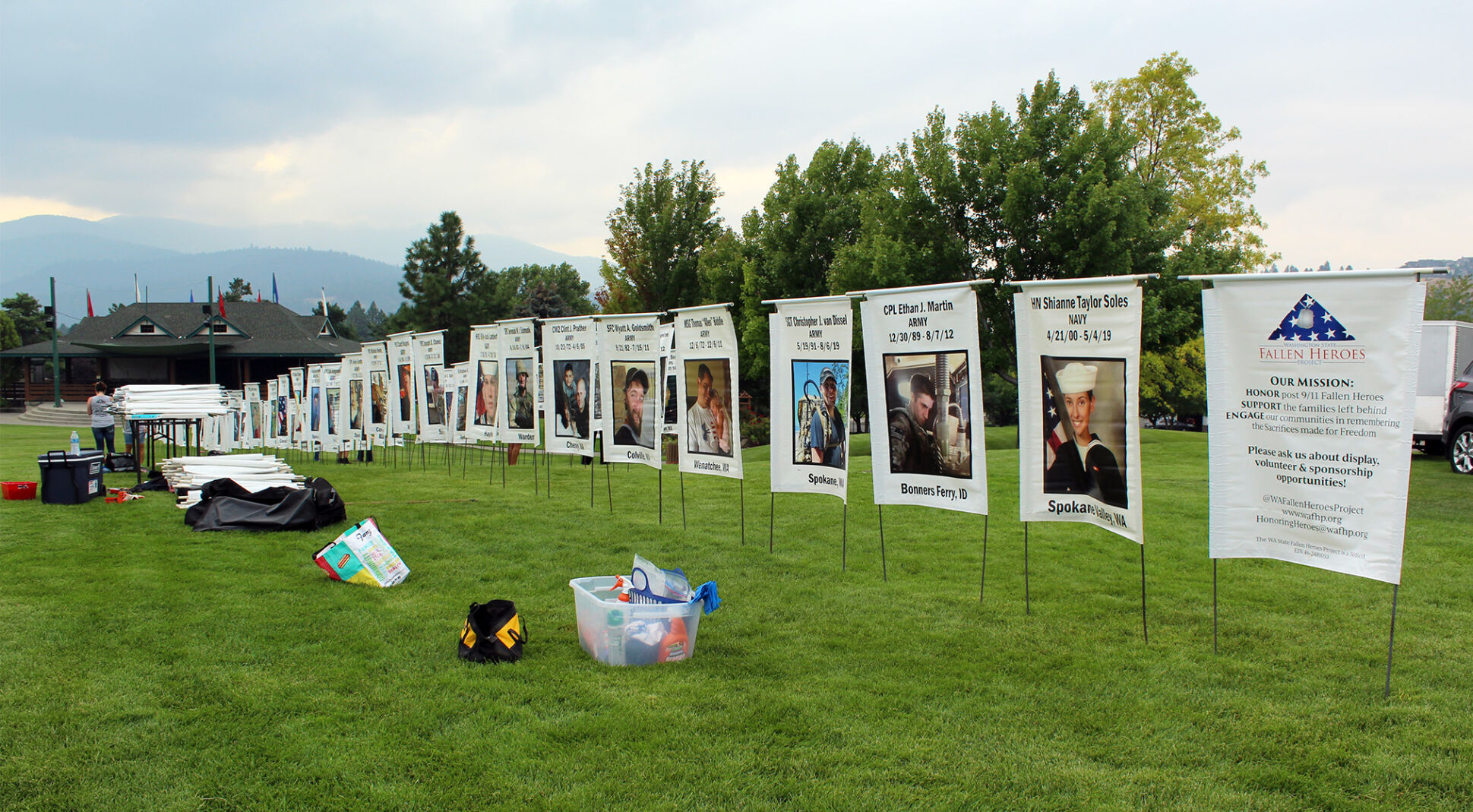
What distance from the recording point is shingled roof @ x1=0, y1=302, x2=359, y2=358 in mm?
49281

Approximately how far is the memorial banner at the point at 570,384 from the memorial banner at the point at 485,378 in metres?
2.74

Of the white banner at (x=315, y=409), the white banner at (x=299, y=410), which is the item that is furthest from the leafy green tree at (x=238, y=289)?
the white banner at (x=315, y=409)

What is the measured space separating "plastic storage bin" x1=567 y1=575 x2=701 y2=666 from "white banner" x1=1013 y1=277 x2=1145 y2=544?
2764 millimetres

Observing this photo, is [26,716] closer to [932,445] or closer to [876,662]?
[876,662]

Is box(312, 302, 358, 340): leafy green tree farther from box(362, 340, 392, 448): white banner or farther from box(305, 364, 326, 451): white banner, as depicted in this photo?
box(362, 340, 392, 448): white banner

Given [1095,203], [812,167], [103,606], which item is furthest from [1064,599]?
[812,167]

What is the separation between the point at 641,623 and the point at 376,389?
16.7 m

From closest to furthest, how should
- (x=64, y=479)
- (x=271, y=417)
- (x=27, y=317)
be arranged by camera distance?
(x=64, y=479)
(x=271, y=417)
(x=27, y=317)

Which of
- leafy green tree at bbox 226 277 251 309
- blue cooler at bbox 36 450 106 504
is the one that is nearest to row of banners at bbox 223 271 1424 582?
blue cooler at bbox 36 450 106 504

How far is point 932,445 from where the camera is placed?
7281 millimetres

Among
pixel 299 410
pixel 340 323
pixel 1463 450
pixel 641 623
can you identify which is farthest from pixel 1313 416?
pixel 340 323

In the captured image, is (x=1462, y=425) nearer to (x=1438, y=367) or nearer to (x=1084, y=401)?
(x=1438, y=367)

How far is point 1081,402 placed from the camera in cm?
625

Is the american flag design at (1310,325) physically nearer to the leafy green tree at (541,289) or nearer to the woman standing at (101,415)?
the woman standing at (101,415)
